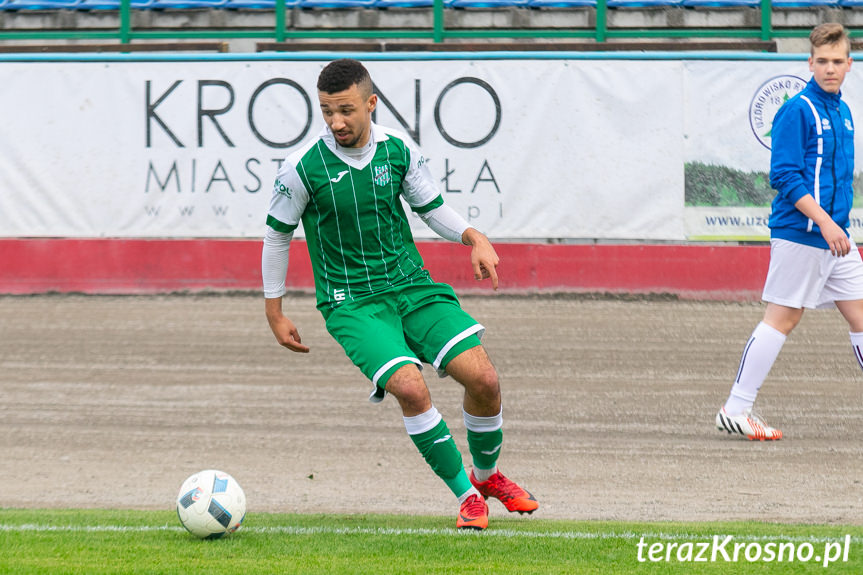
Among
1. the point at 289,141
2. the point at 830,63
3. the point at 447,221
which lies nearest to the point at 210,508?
the point at 447,221

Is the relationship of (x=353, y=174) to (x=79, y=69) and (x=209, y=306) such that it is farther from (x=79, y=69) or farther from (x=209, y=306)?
(x=79, y=69)

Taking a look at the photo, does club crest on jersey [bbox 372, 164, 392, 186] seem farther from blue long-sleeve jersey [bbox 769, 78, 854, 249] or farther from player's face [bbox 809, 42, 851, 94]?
player's face [bbox 809, 42, 851, 94]

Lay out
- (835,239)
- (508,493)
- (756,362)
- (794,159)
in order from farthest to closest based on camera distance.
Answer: (756,362), (794,159), (835,239), (508,493)

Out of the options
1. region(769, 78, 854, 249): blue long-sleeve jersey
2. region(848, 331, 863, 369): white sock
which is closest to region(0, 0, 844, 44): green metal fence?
region(769, 78, 854, 249): blue long-sleeve jersey

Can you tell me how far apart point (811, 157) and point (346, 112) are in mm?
2875

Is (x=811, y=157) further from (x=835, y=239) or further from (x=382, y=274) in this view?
(x=382, y=274)

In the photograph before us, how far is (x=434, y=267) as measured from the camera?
1175cm

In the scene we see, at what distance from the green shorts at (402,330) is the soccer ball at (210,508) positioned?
751 millimetres

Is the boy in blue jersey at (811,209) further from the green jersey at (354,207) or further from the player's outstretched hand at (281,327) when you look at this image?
the player's outstretched hand at (281,327)

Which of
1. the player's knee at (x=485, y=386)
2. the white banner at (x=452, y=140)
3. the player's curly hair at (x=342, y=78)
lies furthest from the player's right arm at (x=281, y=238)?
the white banner at (x=452, y=140)

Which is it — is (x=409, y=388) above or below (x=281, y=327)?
below

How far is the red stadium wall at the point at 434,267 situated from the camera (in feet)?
37.5

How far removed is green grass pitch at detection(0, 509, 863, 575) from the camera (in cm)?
411

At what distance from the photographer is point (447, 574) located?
4008 millimetres
